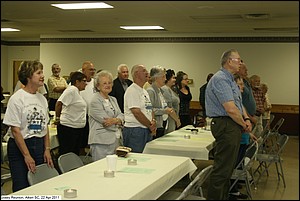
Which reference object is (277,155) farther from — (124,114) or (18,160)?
(124,114)

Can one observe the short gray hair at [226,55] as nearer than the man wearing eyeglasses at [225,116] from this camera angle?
Yes

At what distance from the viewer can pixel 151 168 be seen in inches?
84.2

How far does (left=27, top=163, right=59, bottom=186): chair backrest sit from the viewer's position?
202cm

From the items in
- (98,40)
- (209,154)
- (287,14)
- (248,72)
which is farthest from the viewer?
(209,154)

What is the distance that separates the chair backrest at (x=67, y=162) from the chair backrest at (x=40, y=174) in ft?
0.37

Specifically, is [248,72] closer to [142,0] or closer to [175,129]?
[142,0]

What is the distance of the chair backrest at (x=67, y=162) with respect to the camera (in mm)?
2321

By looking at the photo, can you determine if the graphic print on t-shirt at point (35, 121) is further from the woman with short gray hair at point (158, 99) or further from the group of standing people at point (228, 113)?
the woman with short gray hair at point (158, 99)

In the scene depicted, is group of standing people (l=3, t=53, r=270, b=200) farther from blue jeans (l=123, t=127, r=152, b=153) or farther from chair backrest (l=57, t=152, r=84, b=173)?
chair backrest (l=57, t=152, r=84, b=173)

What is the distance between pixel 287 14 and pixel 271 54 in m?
0.71

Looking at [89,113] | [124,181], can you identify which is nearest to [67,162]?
[89,113]

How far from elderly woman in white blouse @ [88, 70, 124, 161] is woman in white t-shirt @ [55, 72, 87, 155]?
2.58 ft

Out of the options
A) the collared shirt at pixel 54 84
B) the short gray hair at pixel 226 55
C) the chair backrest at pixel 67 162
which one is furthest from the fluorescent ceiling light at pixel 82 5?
the collared shirt at pixel 54 84

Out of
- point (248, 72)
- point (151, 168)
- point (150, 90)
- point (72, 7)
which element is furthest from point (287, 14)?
point (150, 90)
